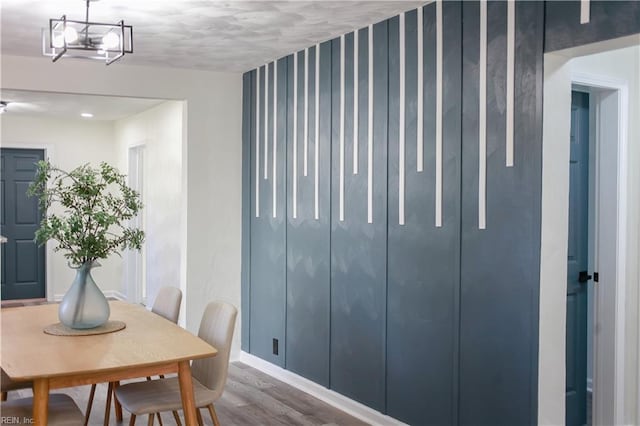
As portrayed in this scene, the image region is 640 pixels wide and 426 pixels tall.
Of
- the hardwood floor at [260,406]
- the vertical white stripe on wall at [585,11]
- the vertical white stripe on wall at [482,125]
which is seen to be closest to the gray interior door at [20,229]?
the hardwood floor at [260,406]

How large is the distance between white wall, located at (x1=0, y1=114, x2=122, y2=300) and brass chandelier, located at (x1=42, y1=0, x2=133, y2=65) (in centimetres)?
546

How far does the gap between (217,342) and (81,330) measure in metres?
0.64

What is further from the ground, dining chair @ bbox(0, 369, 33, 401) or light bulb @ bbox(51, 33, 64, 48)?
light bulb @ bbox(51, 33, 64, 48)

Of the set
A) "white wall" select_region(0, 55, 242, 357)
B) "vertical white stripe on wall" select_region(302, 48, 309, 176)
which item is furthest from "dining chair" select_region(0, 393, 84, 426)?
"white wall" select_region(0, 55, 242, 357)

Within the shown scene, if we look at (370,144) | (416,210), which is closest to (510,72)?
(416,210)

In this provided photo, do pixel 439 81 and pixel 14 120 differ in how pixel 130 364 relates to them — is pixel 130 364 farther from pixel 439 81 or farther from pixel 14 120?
pixel 14 120

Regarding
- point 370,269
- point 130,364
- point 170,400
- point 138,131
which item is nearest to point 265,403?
point 370,269

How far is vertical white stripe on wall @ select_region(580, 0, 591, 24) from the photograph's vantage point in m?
2.76

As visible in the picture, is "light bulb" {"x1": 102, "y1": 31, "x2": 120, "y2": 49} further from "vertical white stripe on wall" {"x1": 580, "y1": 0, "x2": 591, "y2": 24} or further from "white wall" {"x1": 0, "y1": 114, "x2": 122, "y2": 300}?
"white wall" {"x1": 0, "y1": 114, "x2": 122, "y2": 300}

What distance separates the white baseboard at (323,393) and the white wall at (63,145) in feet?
12.2

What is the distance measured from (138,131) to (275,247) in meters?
3.34

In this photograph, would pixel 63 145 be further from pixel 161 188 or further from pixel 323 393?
pixel 323 393

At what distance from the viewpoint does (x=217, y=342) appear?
10.7 ft

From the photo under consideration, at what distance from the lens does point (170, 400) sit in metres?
3.07
